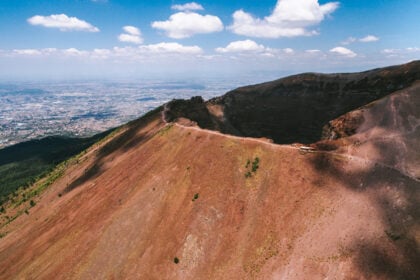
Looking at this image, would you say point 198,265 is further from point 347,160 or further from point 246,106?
point 246,106

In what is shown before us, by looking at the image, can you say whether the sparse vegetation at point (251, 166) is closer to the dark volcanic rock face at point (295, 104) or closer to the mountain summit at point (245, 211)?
the mountain summit at point (245, 211)

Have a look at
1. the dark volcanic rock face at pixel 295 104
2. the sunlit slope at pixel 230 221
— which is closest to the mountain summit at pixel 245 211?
the sunlit slope at pixel 230 221

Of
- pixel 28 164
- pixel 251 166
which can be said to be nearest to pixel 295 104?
pixel 251 166

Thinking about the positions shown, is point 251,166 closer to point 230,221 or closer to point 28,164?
point 230,221

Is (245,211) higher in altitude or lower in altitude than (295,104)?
lower

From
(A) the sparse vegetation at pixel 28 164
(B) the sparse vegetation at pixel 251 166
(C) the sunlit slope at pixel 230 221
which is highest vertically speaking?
(B) the sparse vegetation at pixel 251 166

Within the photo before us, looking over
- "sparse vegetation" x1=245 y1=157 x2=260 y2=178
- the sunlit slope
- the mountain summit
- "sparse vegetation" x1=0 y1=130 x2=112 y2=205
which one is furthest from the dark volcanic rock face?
"sparse vegetation" x1=0 y1=130 x2=112 y2=205

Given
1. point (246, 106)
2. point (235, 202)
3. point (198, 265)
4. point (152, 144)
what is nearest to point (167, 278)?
point (198, 265)

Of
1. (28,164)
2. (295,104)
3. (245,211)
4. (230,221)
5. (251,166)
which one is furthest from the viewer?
(28,164)
